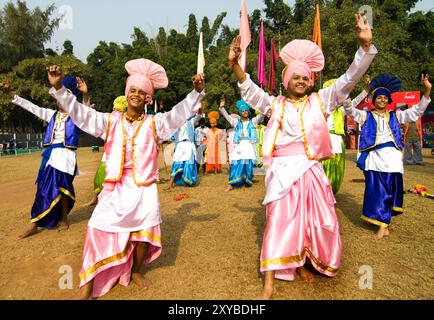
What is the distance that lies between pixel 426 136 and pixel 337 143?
1779cm

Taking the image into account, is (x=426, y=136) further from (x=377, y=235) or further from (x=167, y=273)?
(x=167, y=273)

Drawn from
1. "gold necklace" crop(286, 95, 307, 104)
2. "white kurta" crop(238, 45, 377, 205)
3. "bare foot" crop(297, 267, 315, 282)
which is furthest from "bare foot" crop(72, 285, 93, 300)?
"gold necklace" crop(286, 95, 307, 104)

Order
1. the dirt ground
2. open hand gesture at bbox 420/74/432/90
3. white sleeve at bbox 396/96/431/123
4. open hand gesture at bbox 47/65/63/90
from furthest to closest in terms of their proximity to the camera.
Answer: white sleeve at bbox 396/96/431/123 → open hand gesture at bbox 420/74/432/90 → the dirt ground → open hand gesture at bbox 47/65/63/90

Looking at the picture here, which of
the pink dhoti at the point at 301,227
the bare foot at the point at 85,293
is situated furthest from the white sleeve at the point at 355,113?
the bare foot at the point at 85,293

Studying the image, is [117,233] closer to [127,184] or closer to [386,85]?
[127,184]

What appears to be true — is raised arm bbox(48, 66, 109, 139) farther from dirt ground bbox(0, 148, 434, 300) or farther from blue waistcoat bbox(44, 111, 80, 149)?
blue waistcoat bbox(44, 111, 80, 149)

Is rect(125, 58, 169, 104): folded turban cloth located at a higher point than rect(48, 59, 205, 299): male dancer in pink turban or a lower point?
higher

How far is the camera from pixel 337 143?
7.14m

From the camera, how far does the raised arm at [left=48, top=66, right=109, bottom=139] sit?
10.2ft

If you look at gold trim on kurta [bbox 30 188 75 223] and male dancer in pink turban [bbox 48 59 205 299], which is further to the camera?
gold trim on kurta [bbox 30 188 75 223]

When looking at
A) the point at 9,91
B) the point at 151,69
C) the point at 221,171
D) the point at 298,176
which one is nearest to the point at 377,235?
the point at 298,176

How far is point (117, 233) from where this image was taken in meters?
3.34

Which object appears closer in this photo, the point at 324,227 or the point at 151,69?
the point at 324,227
